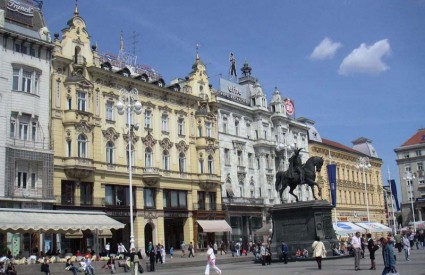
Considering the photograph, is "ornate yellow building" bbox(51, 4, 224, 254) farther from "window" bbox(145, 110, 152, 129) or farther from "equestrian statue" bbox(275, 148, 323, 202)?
"equestrian statue" bbox(275, 148, 323, 202)

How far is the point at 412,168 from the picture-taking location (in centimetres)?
12050

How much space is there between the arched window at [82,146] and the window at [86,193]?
245 cm

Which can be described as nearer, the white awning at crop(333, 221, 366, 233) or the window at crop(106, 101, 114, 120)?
the window at crop(106, 101, 114, 120)

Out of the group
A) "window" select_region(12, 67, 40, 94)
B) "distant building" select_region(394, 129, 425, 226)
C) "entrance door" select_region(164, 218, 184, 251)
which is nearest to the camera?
"window" select_region(12, 67, 40, 94)

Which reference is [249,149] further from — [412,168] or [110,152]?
[412,168]

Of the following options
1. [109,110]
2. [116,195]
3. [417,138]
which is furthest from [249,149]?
[417,138]

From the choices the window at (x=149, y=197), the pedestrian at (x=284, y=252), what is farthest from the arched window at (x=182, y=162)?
the pedestrian at (x=284, y=252)

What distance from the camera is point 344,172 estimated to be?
300 feet

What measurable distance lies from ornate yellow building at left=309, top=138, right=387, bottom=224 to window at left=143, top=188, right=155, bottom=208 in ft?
121

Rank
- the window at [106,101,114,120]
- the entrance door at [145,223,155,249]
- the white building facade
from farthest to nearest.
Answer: the white building facade < the entrance door at [145,223,155,249] < the window at [106,101,114,120]

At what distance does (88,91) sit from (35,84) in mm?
5580

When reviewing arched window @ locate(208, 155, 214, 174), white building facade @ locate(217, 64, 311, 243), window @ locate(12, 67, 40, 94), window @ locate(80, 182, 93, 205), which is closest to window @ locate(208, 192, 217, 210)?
white building facade @ locate(217, 64, 311, 243)

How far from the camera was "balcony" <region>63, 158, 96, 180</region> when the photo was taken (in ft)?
143

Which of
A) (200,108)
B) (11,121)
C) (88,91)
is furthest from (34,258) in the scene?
(200,108)
